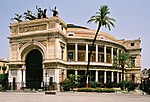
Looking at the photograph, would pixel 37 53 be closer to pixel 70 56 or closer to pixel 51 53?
pixel 51 53

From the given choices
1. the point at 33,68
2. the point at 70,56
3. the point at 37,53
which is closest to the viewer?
the point at 37,53

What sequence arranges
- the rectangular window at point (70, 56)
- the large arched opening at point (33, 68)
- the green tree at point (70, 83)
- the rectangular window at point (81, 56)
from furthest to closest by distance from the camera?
1. the rectangular window at point (81, 56)
2. the rectangular window at point (70, 56)
3. the large arched opening at point (33, 68)
4. the green tree at point (70, 83)

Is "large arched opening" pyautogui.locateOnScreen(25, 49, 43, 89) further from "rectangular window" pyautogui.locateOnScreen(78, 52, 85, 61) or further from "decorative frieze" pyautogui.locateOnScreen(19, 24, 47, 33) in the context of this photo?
"rectangular window" pyautogui.locateOnScreen(78, 52, 85, 61)

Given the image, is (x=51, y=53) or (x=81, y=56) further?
(x=81, y=56)

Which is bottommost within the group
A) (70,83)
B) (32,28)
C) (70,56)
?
(70,83)

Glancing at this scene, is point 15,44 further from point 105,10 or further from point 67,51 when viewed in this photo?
point 105,10

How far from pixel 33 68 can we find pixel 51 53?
7.29 meters

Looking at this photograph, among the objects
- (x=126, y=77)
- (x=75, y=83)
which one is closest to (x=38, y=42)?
(x=75, y=83)

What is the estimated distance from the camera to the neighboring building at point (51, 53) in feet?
176

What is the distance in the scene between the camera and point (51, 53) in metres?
53.7

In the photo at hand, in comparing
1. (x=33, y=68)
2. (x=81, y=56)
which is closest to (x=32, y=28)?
(x=33, y=68)

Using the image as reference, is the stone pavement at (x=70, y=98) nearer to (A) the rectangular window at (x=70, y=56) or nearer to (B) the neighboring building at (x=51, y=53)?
(B) the neighboring building at (x=51, y=53)

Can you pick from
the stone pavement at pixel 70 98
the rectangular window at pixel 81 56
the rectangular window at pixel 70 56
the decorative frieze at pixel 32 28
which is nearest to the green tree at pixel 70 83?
the rectangular window at pixel 70 56

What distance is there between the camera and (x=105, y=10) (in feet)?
179
